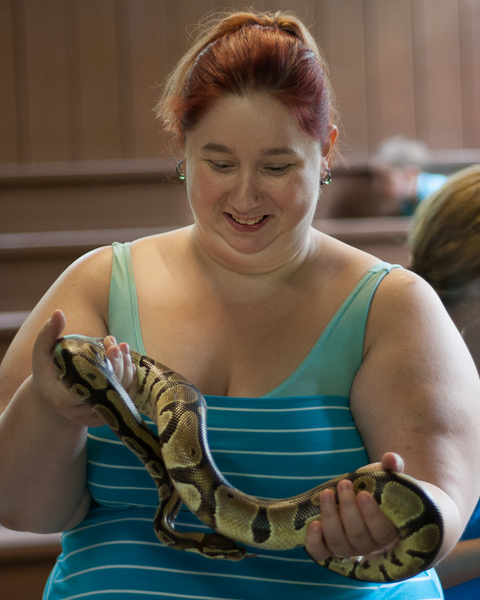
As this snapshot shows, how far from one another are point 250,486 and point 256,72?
683 mm

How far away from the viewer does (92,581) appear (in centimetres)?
107

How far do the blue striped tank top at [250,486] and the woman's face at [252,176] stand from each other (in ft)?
0.65

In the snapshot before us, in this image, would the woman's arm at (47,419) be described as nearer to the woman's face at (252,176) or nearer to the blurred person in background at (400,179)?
the woman's face at (252,176)

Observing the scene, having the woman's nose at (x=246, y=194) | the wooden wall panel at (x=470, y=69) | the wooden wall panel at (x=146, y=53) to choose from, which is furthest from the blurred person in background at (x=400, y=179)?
the woman's nose at (x=246, y=194)

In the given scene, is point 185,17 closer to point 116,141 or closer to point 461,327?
point 116,141

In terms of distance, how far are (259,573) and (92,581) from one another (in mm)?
274

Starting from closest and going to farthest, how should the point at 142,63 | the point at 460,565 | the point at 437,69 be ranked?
1. the point at 460,565
2. the point at 142,63
3. the point at 437,69

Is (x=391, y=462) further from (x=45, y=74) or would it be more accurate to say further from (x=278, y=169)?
(x=45, y=74)

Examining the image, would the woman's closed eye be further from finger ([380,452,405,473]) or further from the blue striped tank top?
finger ([380,452,405,473])

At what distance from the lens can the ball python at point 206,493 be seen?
85 cm

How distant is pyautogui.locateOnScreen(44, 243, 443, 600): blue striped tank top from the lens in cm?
105

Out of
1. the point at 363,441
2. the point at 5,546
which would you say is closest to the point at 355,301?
the point at 363,441

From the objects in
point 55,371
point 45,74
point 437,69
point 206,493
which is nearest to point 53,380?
point 55,371

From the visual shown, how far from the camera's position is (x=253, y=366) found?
1.16 metres
